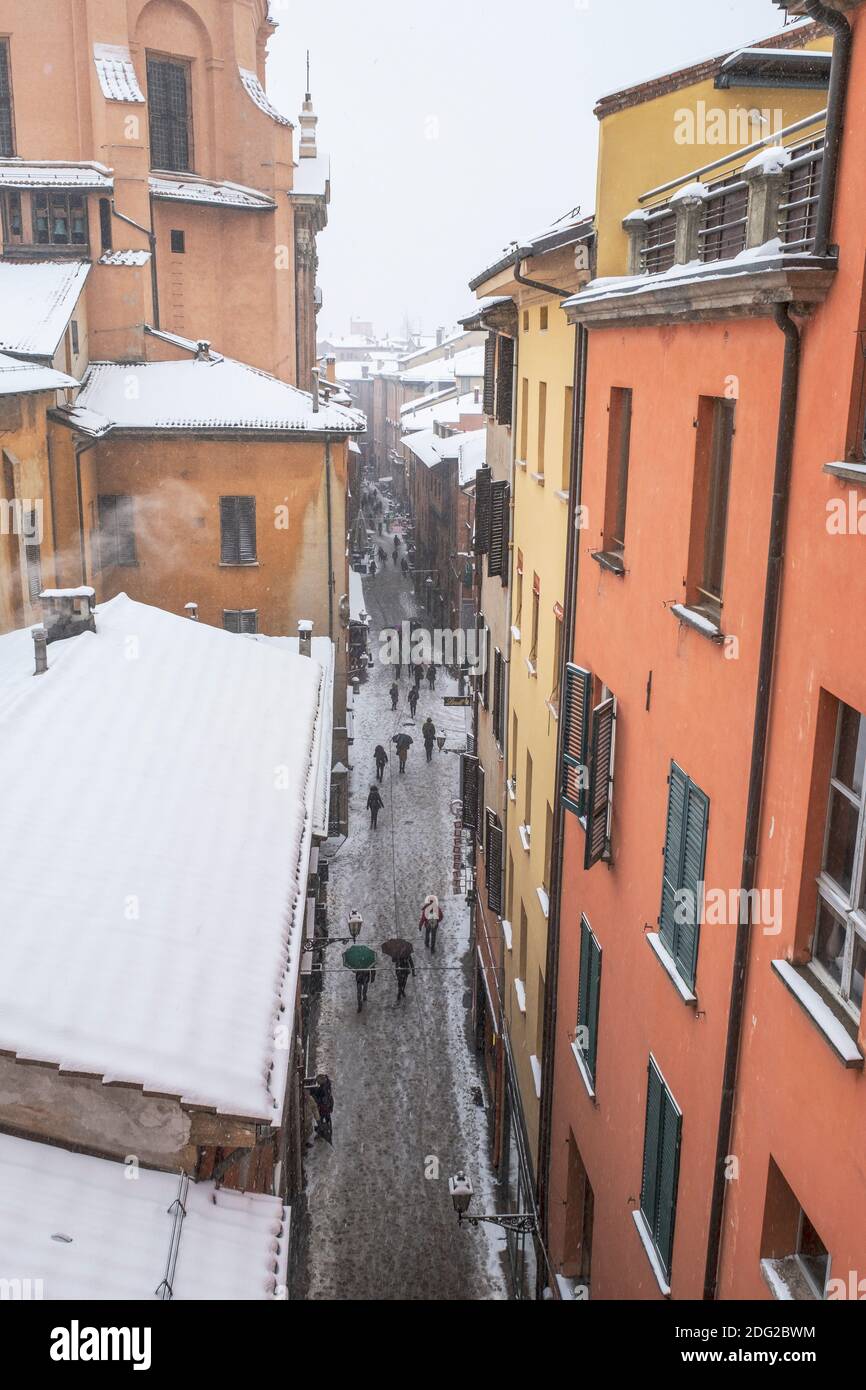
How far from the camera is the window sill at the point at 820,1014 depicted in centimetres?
584

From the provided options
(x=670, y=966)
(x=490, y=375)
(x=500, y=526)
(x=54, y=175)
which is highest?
(x=54, y=175)

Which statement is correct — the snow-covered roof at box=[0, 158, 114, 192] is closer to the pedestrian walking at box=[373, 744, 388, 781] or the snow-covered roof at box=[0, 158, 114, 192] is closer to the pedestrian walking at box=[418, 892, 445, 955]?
the pedestrian walking at box=[373, 744, 388, 781]

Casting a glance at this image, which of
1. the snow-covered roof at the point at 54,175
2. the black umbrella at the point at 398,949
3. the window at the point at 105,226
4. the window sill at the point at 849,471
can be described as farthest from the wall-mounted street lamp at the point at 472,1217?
the snow-covered roof at the point at 54,175

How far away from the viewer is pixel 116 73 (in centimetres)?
3459

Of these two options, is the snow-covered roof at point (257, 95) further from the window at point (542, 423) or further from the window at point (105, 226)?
the window at point (542, 423)

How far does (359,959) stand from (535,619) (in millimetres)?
8506

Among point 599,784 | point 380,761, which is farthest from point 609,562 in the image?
point 380,761

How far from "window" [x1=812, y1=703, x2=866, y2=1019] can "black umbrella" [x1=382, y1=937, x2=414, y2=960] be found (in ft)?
55.0

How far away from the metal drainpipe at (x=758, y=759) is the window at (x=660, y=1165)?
37.6 inches

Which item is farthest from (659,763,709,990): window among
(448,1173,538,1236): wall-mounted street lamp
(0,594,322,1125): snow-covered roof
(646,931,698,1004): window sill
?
(448,1173,538,1236): wall-mounted street lamp

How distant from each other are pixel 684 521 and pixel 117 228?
29866mm

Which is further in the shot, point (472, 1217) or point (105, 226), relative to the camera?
point (105, 226)

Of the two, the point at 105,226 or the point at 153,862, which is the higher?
the point at 105,226

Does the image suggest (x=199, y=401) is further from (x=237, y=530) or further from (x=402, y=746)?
(x=402, y=746)
